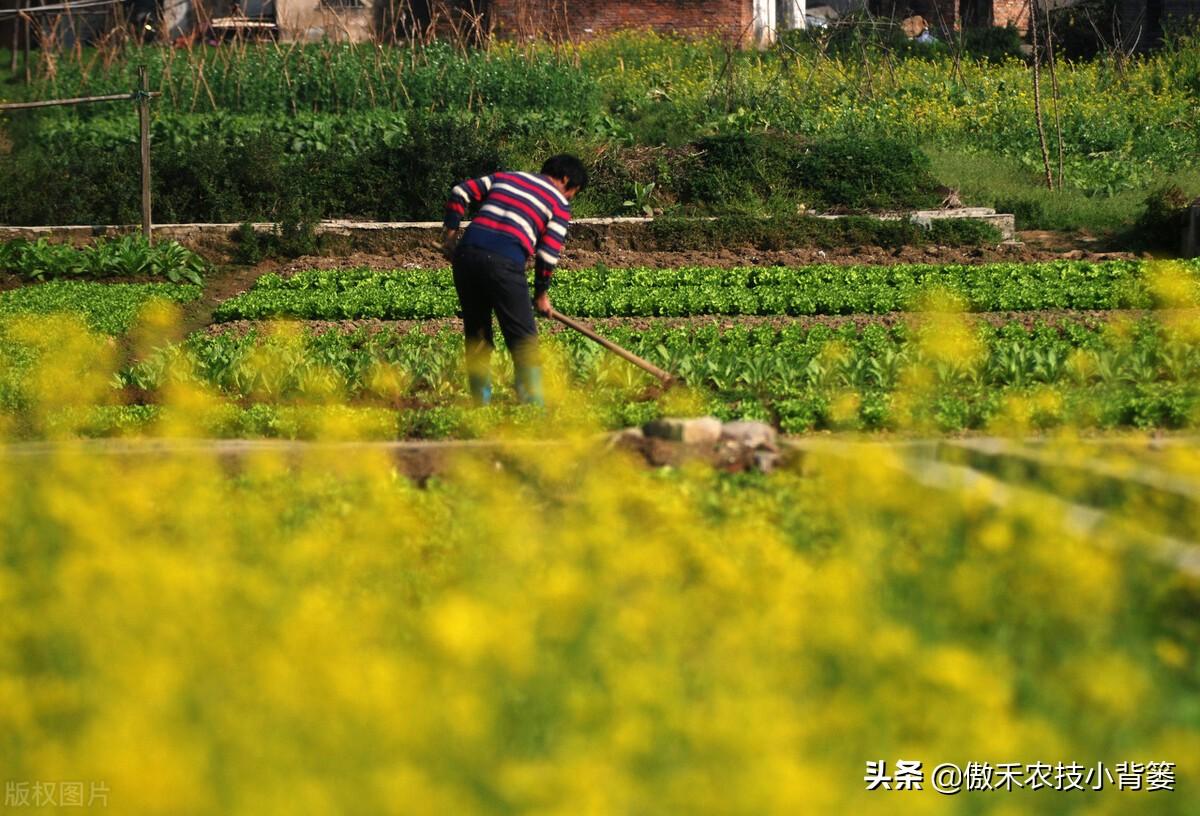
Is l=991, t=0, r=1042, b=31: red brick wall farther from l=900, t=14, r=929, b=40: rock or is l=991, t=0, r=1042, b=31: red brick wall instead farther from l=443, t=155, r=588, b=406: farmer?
l=443, t=155, r=588, b=406: farmer

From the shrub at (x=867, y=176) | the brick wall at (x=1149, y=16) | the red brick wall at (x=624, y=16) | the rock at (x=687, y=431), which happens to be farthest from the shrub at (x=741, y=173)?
the brick wall at (x=1149, y=16)

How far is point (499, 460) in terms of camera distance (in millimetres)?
8062

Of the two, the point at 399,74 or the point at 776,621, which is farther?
the point at 399,74

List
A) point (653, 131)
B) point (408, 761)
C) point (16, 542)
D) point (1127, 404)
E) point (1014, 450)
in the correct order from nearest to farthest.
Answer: point (408, 761) < point (16, 542) < point (1014, 450) < point (1127, 404) < point (653, 131)

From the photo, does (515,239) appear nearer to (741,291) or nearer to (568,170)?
(568,170)

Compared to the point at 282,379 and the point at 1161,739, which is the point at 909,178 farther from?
the point at 1161,739

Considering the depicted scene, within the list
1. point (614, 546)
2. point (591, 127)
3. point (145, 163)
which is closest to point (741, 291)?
point (591, 127)

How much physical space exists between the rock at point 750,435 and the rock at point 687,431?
0.07m

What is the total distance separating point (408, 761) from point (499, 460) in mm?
3887

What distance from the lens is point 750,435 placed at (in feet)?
26.9

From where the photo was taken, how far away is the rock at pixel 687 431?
Answer: 8.12 m

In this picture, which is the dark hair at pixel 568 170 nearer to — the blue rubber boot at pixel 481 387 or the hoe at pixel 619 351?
the hoe at pixel 619 351

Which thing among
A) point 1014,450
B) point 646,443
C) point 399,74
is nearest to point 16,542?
point 646,443

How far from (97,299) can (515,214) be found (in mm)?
7657
